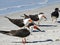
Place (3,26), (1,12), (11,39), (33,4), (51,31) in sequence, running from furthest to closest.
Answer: (33,4) → (1,12) → (3,26) → (51,31) → (11,39)

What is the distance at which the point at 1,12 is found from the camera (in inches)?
806

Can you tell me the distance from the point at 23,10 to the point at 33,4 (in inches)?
120

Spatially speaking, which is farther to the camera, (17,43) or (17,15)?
(17,15)

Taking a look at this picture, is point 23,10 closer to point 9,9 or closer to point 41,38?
point 9,9

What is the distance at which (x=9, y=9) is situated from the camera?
851 inches

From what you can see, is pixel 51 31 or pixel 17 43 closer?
pixel 17 43

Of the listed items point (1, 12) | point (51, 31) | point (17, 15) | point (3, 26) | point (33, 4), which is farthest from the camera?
point (33, 4)

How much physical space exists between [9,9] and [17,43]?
36.2 ft

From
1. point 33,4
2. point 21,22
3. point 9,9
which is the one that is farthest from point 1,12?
point 21,22

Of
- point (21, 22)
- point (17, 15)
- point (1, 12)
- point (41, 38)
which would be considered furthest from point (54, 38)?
point (1, 12)

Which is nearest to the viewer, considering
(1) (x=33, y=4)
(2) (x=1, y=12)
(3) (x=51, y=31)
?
(3) (x=51, y=31)

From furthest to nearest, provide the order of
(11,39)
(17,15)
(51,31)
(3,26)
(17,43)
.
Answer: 1. (17,15)
2. (3,26)
3. (51,31)
4. (11,39)
5. (17,43)

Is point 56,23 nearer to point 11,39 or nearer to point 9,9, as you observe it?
point 11,39

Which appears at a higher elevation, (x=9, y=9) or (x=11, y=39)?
(x=11, y=39)
